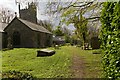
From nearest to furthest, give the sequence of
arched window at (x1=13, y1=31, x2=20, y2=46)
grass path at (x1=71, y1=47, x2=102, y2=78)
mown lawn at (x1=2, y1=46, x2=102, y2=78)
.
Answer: grass path at (x1=71, y1=47, x2=102, y2=78) → mown lawn at (x1=2, y1=46, x2=102, y2=78) → arched window at (x1=13, y1=31, x2=20, y2=46)

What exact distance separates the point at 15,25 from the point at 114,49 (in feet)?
117

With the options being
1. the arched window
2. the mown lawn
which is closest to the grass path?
the mown lawn

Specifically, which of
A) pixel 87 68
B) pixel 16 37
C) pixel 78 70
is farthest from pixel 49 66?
pixel 16 37

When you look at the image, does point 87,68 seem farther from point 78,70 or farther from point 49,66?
point 49,66

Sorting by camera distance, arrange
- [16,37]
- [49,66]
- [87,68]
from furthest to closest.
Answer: [16,37]
[49,66]
[87,68]

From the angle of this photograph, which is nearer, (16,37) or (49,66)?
(49,66)

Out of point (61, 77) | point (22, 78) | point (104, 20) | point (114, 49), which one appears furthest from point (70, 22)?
point (114, 49)

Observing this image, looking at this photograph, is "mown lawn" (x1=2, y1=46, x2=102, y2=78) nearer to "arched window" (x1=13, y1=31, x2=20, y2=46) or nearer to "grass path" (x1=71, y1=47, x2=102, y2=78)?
"grass path" (x1=71, y1=47, x2=102, y2=78)

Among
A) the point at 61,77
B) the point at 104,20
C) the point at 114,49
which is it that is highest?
the point at 104,20

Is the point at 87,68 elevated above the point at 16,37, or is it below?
below

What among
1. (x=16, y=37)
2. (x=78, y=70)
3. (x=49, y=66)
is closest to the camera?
(x=78, y=70)

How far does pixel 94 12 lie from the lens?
14.4 m

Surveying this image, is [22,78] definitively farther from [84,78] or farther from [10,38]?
[10,38]

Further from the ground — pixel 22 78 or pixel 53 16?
pixel 53 16
